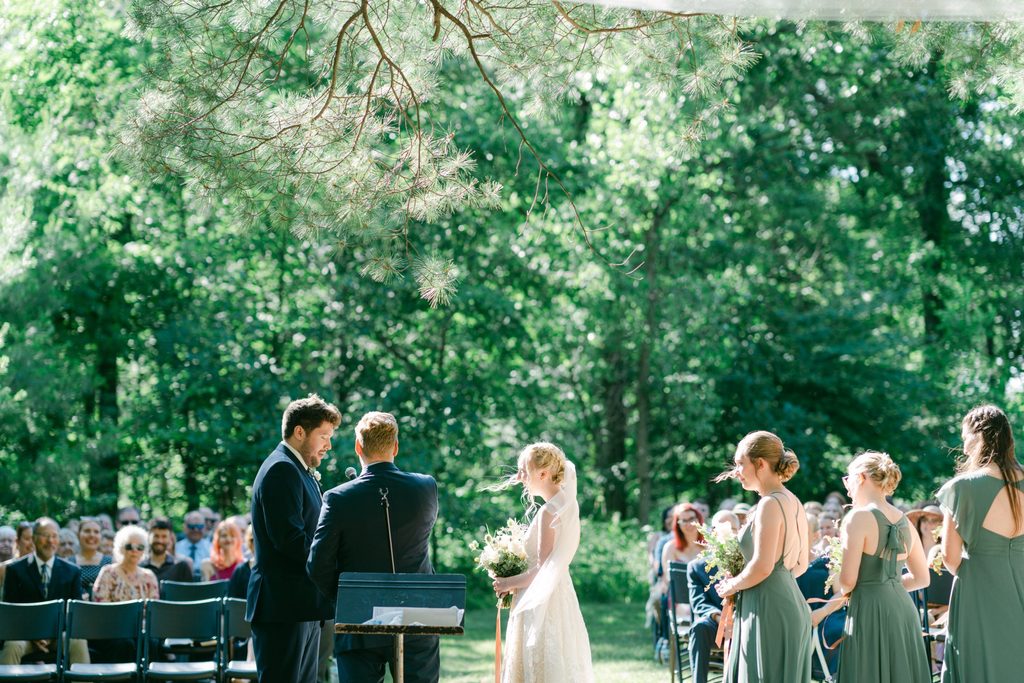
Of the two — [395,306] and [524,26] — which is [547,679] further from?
[395,306]

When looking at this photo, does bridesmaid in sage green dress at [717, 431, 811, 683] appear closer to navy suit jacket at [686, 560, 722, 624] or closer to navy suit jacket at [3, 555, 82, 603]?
navy suit jacket at [686, 560, 722, 624]

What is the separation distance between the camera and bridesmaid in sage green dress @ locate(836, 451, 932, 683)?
6.05 metres

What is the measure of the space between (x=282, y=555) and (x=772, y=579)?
2455 millimetres

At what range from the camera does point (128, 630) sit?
8.20 metres

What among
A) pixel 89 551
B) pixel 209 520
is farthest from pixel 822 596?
pixel 209 520

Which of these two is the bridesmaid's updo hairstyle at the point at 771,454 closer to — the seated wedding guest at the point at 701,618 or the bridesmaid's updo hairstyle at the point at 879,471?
the bridesmaid's updo hairstyle at the point at 879,471

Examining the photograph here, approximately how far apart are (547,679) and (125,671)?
3.31 meters

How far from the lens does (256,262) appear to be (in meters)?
19.6

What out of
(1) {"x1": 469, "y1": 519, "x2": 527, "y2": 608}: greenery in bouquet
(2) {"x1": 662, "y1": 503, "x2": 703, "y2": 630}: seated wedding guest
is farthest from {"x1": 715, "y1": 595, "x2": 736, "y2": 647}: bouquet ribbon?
(2) {"x1": 662, "y1": 503, "x2": 703, "y2": 630}: seated wedding guest

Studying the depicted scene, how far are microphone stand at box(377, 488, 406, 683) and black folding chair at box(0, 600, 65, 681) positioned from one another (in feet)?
11.3

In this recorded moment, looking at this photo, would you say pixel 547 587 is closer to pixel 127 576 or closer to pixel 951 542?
pixel 951 542

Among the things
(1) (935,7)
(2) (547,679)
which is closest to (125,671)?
(2) (547,679)

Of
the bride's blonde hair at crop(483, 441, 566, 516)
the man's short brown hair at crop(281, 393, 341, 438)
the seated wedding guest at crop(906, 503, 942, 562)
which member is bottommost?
the seated wedding guest at crop(906, 503, 942, 562)

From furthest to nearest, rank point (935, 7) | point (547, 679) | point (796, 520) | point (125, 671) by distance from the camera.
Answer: point (125, 671), point (547, 679), point (796, 520), point (935, 7)
